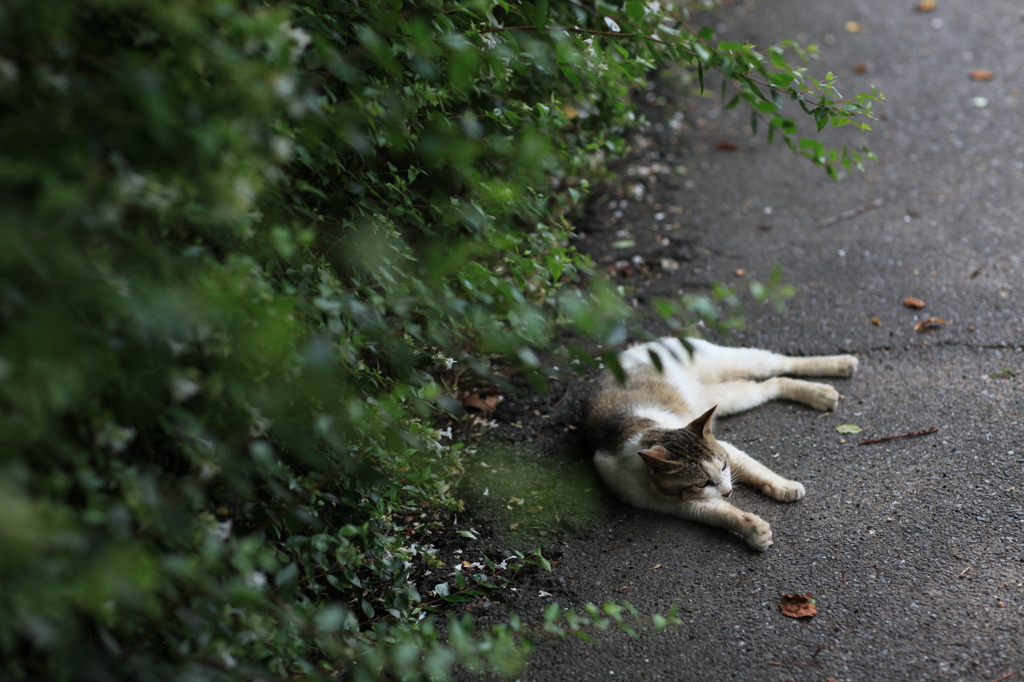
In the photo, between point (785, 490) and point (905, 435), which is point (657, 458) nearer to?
point (785, 490)

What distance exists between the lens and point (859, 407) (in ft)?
12.2

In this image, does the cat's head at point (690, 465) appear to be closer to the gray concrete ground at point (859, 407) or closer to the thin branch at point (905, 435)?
the gray concrete ground at point (859, 407)

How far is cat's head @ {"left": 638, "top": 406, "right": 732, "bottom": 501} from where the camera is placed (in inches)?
127

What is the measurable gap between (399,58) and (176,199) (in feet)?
3.27

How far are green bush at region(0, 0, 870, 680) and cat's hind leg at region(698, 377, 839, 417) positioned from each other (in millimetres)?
1458

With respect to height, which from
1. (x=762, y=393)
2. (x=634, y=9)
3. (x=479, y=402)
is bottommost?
(x=479, y=402)

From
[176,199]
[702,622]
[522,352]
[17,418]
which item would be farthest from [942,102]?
[17,418]

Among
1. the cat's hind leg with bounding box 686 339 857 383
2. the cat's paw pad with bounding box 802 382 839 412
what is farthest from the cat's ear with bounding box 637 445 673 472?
the cat's paw pad with bounding box 802 382 839 412

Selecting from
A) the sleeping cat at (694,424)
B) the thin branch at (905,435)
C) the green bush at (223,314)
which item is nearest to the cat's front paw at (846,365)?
the sleeping cat at (694,424)

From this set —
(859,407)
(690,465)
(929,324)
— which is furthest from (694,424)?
(929,324)

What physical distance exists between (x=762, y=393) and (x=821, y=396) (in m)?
0.26

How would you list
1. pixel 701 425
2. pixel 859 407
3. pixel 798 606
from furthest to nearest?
pixel 859 407, pixel 701 425, pixel 798 606

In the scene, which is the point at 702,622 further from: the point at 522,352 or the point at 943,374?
the point at 943,374

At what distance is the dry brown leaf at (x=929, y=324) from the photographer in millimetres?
4148
